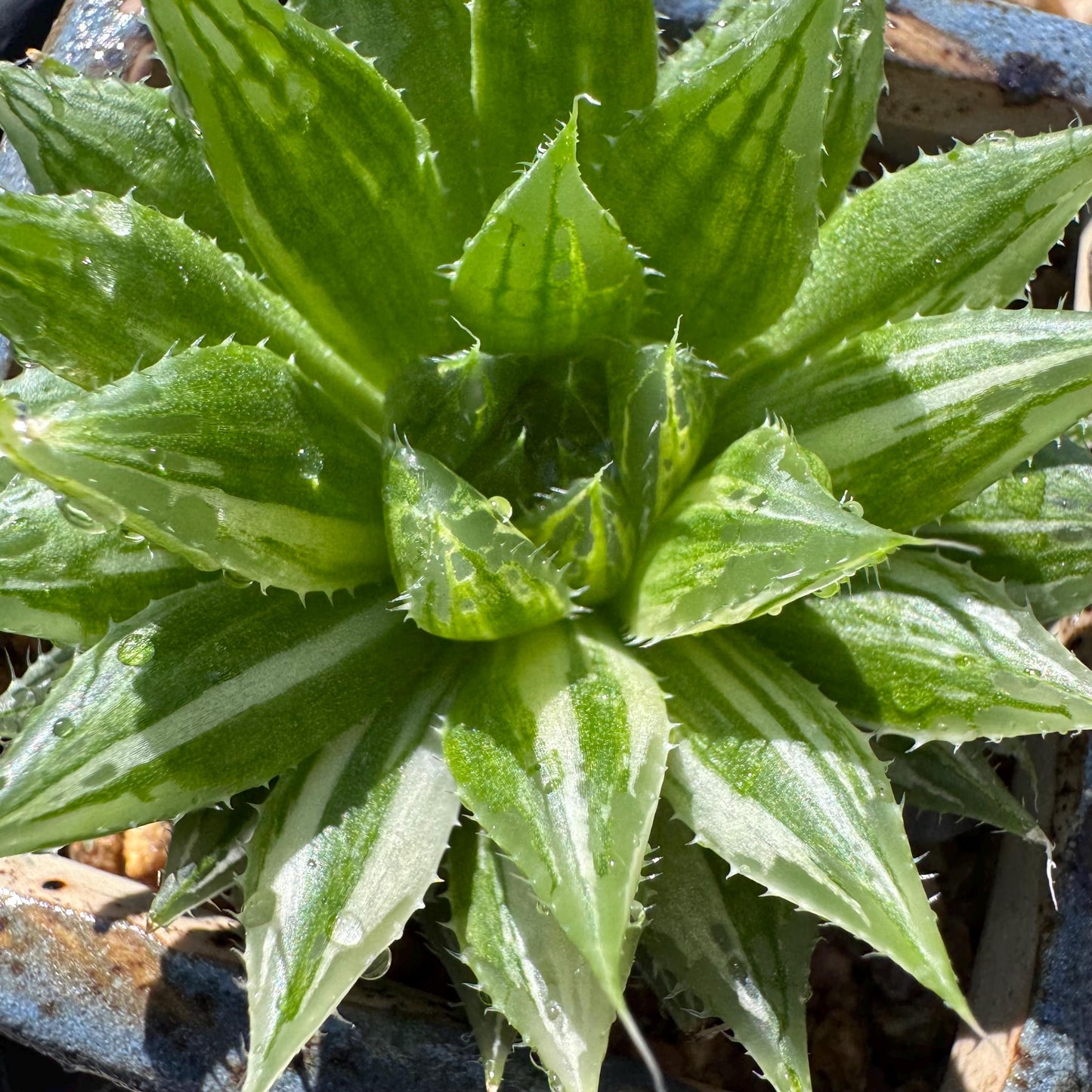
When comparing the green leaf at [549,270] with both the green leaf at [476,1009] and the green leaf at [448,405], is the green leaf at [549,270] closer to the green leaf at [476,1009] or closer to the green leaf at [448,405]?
the green leaf at [448,405]

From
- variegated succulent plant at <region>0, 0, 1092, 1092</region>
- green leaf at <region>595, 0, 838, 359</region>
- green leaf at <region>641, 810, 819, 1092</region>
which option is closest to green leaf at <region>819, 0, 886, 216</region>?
variegated succulent plant at <region>0, 0, 1092, 1092</region>

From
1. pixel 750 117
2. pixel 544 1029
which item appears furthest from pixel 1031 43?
pixel 544 1029

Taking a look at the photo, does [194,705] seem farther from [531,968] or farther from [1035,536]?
[1035,536]

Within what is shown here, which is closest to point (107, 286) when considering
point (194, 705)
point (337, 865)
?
point (194, 705)

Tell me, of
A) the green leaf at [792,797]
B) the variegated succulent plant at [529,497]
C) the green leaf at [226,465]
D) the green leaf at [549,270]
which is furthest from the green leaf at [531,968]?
the green leaf at [549,270]

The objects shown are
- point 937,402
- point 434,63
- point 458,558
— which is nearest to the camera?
point 458,558

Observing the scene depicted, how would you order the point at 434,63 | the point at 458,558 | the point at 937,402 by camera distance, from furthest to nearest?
the point at 434,63
the point at 937,402
the point at 458,558
